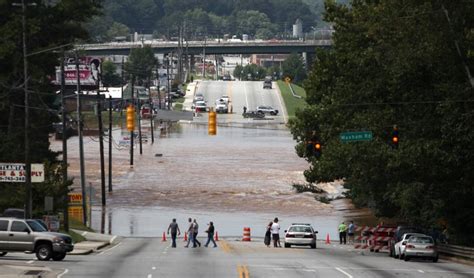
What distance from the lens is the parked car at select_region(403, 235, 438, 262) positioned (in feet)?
176

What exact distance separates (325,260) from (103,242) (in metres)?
15.9

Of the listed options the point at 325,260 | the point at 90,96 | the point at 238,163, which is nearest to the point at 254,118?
the point at 90,96

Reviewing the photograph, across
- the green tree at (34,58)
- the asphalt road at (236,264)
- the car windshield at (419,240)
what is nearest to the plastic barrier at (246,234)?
the asphalt road at (236,264)

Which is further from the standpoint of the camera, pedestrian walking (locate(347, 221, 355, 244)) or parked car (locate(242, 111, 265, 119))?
parked car (locate(242, 111, 265, 119))

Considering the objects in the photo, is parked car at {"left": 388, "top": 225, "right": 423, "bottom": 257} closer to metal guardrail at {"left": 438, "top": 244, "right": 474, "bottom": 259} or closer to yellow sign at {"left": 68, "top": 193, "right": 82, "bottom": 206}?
metal guardrail at {"left": 438, "top": 244, "right": 474, "bottom": 259}

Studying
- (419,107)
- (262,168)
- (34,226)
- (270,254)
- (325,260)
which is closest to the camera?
(34,226)

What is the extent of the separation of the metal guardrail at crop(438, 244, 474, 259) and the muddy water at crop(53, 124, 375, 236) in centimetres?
1984

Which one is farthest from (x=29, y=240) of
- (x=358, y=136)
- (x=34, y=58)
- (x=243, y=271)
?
(x=34, y=58)

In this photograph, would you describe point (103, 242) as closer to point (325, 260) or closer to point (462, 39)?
point (325, 260)

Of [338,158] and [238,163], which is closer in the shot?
[338,158]

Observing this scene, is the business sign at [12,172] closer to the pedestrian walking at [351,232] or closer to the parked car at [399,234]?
the parked car at [399,234]

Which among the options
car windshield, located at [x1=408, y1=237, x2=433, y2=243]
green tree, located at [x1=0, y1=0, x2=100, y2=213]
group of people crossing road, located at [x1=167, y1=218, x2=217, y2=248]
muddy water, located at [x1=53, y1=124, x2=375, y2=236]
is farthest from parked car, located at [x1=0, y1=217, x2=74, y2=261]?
green tree, located at [x1=0, y1=0, x2=100, y2=213]

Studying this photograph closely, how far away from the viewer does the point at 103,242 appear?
6334 cm

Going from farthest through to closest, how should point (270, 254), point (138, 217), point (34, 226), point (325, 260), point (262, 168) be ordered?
point (262, 168)
point (138, 217)
point (270, 254)
point (325, 260)
point (34, 226)
